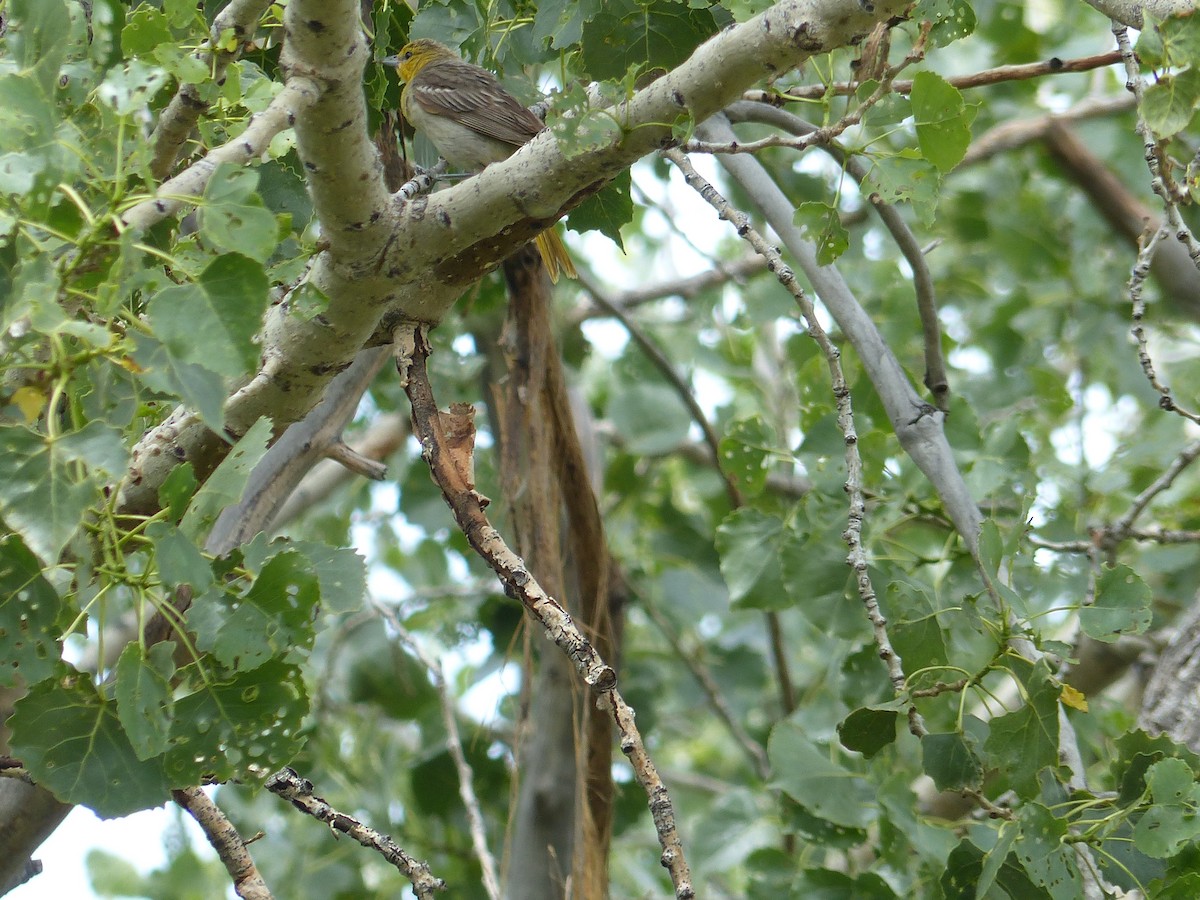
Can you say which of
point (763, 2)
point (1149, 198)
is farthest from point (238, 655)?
point (1149, 198)

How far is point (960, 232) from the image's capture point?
5473 millimetres

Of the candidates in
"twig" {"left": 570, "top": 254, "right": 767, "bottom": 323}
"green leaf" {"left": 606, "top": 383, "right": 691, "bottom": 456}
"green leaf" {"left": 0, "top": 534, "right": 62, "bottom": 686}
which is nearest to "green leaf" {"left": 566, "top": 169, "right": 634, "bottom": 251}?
"green leaf" {"left": 0, "top": 534, "right": 62, "bottom": 686}

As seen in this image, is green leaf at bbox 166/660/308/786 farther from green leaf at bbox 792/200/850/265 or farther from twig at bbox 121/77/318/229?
green leaf at bbox 792/200/850/265

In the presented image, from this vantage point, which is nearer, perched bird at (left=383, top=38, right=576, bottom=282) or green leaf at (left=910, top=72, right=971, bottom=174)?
green leaf at (left=910, top=72, right=971, bottom=174)

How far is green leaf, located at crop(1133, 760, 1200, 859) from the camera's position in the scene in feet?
5.35

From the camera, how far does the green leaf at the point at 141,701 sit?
1406 millimetres

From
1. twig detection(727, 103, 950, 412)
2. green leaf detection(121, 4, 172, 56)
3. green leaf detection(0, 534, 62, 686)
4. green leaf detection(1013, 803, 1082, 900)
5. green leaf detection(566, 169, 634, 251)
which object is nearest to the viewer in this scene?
green leaf detection(0, 534, 62, 686)

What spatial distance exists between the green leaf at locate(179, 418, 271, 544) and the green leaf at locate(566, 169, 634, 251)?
910 millimetres

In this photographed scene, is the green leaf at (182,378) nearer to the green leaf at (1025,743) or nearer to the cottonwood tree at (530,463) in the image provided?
the cottonwood tree at (530,463)

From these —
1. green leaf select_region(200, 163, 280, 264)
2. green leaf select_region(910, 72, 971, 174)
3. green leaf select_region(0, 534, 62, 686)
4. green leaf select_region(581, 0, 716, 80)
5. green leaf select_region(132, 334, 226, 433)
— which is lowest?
green leaf select_region(0, 534, 62, 686)

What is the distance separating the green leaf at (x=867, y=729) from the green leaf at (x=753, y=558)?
28.7 inches

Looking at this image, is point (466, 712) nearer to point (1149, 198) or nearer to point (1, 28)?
point (1, 28)

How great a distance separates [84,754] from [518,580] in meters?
0.65

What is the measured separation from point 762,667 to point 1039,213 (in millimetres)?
2743
